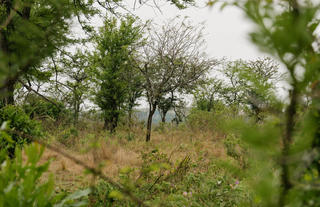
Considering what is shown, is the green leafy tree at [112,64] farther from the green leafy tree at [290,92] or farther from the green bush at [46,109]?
the green leafy tree at [290,92]

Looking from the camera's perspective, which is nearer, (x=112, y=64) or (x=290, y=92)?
(x=290, y=92)

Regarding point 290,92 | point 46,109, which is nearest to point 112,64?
point 46,109

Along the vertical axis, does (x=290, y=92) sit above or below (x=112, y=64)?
below

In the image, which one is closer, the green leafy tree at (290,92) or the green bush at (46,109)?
the green leafy tree at (290,92)

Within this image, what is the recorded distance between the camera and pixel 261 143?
498 mm

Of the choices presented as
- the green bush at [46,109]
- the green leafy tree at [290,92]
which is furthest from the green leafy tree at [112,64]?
the green leafy tree at [290,92]

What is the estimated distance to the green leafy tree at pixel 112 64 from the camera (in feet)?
37.9

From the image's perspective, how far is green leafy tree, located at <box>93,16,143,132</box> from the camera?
11.5m

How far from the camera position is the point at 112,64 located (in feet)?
38.0

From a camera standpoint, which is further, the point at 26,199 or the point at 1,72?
the point at 26,199

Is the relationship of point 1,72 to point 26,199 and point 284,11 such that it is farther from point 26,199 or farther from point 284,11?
point 284,11

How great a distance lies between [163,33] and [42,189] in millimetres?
8695

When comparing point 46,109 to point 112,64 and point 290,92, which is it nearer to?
point 112,64

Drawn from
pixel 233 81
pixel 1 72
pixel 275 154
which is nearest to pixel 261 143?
pixel 275 154
